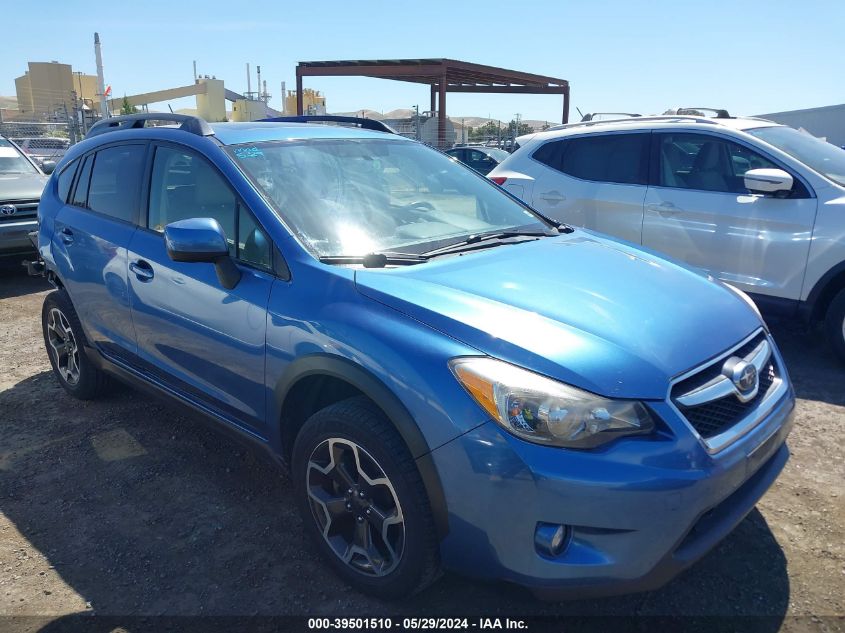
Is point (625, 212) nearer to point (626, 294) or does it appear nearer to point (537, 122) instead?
point (626, 294)

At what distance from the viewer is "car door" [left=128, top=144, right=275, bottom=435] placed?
279cm

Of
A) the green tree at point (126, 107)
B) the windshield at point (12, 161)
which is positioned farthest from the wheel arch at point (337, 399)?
the green tree at point (126, 107)

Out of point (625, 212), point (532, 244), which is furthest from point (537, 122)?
point (532, 244)

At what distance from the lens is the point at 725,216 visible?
518cm

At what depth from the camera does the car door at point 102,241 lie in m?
3.62

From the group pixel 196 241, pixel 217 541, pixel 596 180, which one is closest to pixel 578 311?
pixel 196 241

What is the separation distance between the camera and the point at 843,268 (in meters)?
4.63

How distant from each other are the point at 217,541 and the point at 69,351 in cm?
224

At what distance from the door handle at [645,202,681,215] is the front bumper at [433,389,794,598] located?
3772 millimetres

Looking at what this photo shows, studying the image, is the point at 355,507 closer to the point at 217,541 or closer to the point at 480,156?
the point at 217,541

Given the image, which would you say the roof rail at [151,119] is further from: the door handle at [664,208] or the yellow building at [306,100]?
the yellow building at [306,100]

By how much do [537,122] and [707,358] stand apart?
42349mm

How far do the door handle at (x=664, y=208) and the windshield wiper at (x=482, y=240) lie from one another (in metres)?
2.60

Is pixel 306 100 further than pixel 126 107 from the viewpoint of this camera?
Yes
